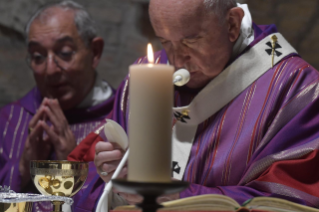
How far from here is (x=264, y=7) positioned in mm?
4031

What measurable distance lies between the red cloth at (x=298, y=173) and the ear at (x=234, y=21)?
637mm

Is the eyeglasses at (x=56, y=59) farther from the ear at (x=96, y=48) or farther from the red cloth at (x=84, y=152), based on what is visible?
the red cloth at (x=84, y=152)

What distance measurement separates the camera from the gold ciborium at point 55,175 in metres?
1.44

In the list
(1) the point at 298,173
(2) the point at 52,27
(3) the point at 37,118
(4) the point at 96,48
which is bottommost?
(1) the point at 298,173

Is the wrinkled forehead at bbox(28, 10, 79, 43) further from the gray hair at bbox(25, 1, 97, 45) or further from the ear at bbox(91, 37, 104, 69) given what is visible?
the ear at bbox(91, 37, 104, 69)

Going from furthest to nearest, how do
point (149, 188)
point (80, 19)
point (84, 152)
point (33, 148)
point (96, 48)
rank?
point (96, 48)
point (80, 19)
point (33, 148)
point (84, 152)
point (149, 188)

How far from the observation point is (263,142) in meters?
2.00

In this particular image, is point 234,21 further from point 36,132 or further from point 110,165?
point 36,132

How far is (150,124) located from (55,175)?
0.75 meters

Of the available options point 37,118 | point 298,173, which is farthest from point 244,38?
point 37,118

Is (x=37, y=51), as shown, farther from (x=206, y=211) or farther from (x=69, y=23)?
(x=206, y=211)

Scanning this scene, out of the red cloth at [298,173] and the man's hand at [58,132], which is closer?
the red cloth at [298,173]

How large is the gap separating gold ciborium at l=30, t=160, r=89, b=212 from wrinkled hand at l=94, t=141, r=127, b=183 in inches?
3.5

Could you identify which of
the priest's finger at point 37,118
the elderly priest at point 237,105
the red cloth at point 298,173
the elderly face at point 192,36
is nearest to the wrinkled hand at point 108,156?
the elderly priest at point 237,105
